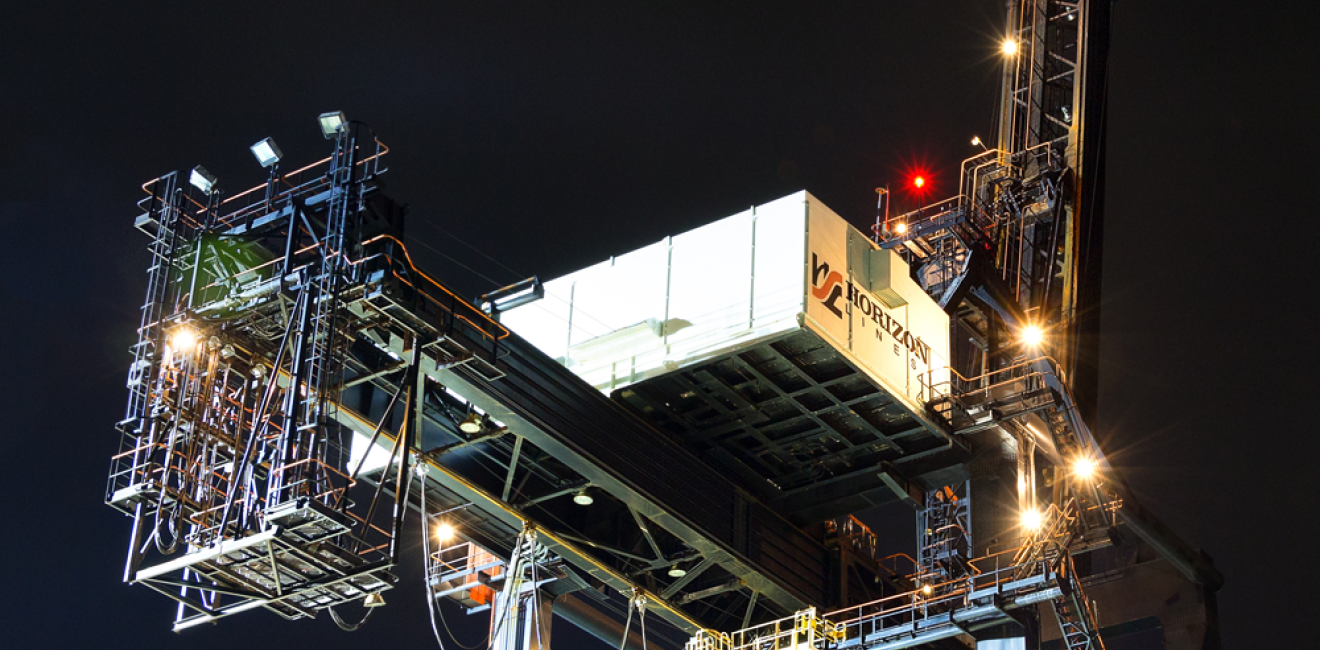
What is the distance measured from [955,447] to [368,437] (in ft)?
47.6

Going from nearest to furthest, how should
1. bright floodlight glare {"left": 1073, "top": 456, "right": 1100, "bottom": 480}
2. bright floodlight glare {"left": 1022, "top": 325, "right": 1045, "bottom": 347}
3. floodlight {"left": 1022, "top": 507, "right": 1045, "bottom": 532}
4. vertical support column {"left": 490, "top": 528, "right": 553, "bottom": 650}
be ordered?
vertical support column {"left": 490, "top": 528, "right": 553, "bottom": 650} → floodlight {"left": 1022, "top": 507, "right": 1045, "bottom": 532} → bright floodlight glare {"left": 1073, "top": 456, "right": 1100, "bottom": 480} → bright floodlight glare {"left": 1022, "top": 325, "right": 1045, "bottom": 347}

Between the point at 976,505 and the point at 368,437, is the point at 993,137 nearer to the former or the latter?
the point at 976,505

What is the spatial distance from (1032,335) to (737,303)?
45.6 ft

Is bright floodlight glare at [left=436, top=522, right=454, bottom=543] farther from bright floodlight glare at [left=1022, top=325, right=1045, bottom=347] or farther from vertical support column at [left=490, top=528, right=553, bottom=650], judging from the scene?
bright floodlight glare at [left=1022, top=325, right=1045, bottom=347]

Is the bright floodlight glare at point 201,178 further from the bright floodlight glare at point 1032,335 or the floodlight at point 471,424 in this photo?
the bright floodlight glare at point 1032,335

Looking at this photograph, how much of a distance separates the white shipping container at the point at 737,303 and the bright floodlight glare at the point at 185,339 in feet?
31.9

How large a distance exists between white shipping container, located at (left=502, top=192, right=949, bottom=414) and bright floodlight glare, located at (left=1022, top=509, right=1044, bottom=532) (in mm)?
3629

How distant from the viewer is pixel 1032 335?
153 ft

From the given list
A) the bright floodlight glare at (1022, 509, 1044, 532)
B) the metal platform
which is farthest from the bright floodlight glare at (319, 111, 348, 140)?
the bright floodlight glare at (1022, 509, 1044, 532)

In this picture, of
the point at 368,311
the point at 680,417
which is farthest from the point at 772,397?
the point at 368,311

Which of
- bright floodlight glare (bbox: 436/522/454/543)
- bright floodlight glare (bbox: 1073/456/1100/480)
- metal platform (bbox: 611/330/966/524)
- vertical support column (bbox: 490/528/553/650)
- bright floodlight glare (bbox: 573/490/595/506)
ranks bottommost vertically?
vertical support column (bbox: 490/528/553/650)

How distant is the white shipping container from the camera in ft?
117

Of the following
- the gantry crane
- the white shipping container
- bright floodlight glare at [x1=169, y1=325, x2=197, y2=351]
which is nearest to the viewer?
the gantry crane

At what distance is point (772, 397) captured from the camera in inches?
1484
